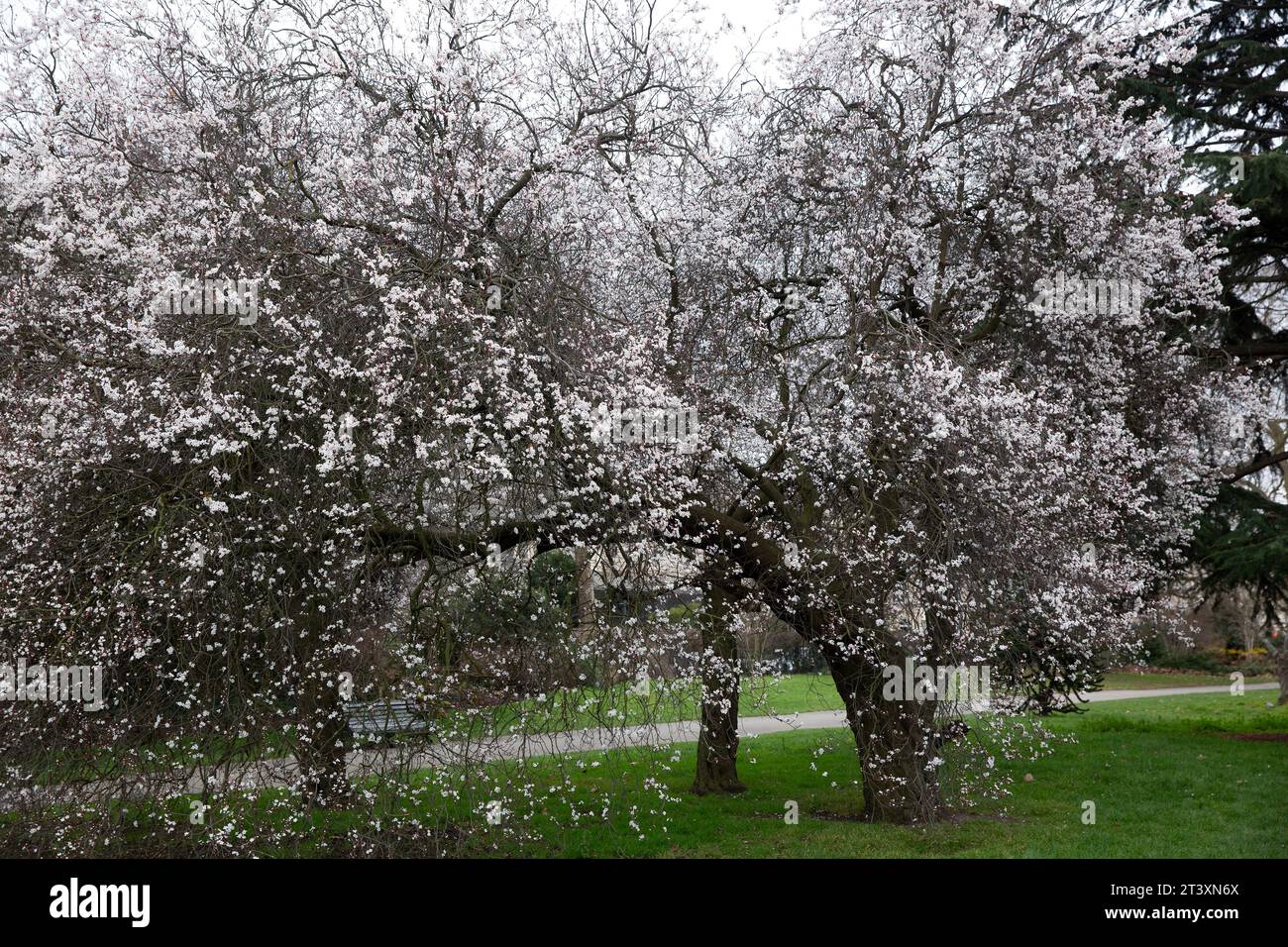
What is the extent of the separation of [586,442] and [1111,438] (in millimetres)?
4321

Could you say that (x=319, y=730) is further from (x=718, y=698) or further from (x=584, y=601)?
(x=718, y=698)

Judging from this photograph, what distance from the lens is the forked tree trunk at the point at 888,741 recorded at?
317 inches

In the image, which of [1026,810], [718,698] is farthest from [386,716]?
[1026,810]

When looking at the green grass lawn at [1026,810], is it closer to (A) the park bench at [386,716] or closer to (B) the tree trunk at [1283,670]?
(A) the park bench at [386,716]

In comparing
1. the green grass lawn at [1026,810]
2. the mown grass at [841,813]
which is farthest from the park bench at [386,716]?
the green grass lawn at [1026,810]

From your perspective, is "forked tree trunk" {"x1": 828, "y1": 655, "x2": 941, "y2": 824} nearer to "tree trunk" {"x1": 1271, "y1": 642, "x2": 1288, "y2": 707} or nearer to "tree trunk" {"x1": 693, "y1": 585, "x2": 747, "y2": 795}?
"tree trunk" {"x1": 693, "y1": 585, "x2": 747, "y2": 795}

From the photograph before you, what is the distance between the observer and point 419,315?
19.2ft

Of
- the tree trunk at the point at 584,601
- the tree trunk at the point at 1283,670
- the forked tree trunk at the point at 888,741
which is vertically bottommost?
the tree trunk at the point at 1283,670

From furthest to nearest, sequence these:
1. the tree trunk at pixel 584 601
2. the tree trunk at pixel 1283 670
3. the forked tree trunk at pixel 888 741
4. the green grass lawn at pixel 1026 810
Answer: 1. the tree trunk at pixel 1283 670
2. the forked tree trunk at pixel 888 741
3. the green grass lawn at pixel 1026 810
4. the tree trunk at pixel 584 601

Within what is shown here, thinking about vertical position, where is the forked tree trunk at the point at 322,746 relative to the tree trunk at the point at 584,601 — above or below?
below

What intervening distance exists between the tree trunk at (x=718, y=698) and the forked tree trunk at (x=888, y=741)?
934mm

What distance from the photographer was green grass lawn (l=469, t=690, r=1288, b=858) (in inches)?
299

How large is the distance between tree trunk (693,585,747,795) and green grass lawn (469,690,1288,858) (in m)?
0.30
